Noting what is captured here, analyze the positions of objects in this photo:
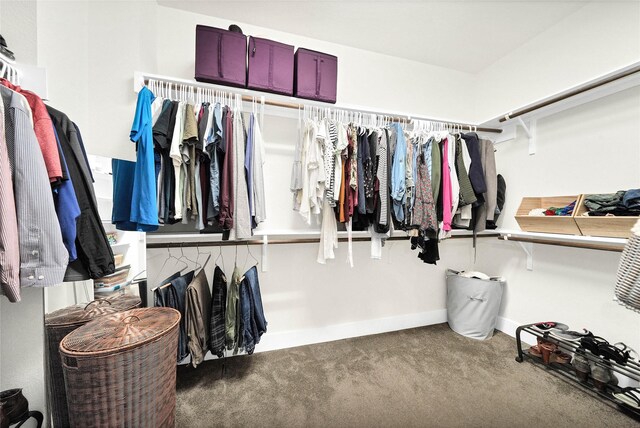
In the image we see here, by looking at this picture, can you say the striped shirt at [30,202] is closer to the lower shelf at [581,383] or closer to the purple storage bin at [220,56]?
the purple storage bin at [220,56]

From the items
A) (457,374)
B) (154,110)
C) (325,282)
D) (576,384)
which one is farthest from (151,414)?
(576,384)

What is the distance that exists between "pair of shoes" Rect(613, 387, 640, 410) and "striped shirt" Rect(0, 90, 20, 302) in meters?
2.80

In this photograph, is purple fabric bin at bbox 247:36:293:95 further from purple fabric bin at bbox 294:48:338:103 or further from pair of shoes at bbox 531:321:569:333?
pair of shoes at bbox 531:321:569:333

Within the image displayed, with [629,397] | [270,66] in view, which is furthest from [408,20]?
[629,397]

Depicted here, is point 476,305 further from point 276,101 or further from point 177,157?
point 177,157

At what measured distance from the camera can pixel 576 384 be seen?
1584 mm

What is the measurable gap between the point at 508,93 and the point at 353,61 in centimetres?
152

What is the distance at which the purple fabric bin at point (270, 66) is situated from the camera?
155cm

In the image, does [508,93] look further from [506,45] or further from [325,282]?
[325,282]

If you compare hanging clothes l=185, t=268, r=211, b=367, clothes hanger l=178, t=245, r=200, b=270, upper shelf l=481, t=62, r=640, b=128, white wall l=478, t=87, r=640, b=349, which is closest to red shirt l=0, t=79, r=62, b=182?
hanging clothes l=185, t=268, r=211, b=367

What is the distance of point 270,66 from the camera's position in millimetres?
1589

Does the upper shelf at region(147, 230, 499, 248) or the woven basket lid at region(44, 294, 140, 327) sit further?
the upper shelf at region(147, 230, 499, 248)

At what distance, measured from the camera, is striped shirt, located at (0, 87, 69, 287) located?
0.73 metres

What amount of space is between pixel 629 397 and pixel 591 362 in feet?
0.63
